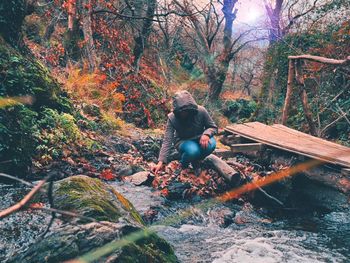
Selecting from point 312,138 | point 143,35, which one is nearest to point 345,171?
point 312,138

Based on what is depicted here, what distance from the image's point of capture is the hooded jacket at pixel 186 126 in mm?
5504

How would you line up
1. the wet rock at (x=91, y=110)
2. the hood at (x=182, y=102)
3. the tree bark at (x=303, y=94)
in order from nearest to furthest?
the hood at (x=182, y=102) < the tree bark at (x=303, y=94) < the wet rock at (x=91, y=110)

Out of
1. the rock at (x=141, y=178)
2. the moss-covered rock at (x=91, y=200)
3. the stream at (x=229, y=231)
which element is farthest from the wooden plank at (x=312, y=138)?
the moss-covered rock at (x=91, y=200)

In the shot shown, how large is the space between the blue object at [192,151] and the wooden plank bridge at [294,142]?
0.75 m

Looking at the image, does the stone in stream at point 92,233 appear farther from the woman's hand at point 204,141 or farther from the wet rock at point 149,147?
the wet rock at point 149,147

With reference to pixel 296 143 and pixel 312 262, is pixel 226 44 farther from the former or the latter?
pixel 312 262

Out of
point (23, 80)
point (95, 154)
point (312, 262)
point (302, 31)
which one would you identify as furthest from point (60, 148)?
point (302, 31)

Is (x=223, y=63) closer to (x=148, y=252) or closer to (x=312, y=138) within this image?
(x=312, y=138)

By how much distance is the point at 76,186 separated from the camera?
3732 millimetres

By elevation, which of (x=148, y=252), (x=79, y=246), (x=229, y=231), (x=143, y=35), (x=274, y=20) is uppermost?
(x=274, y=20)

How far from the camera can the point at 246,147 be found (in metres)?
6.16

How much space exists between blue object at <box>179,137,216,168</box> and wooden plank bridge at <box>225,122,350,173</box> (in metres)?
0.75

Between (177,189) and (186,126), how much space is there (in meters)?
1.01

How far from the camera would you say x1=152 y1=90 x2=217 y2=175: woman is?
550 cm
